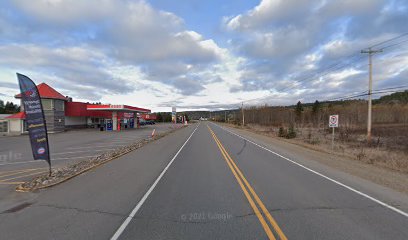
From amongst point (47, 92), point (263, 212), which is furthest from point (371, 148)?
point (47, 92)

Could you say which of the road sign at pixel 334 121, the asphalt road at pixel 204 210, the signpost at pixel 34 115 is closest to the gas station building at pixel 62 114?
the signpost at pixel 34 115

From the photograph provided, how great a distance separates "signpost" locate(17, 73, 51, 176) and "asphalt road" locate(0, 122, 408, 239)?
6.16ft

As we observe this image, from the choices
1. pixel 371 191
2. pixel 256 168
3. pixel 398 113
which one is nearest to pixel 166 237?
pixel 371 191

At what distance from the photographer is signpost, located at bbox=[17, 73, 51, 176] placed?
9.16m

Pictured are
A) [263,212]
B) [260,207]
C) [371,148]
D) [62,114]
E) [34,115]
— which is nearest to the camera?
[263,212]

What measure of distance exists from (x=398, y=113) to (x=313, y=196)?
122027mm

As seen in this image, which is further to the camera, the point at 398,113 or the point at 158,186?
the point at 398,113

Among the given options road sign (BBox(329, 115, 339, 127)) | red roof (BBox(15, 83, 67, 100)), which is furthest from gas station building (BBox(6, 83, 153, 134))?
road sign (BBox(329, 115, 339, 127))

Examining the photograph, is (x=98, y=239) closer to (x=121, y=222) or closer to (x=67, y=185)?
(x=121, y=222)

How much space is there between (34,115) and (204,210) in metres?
7.13

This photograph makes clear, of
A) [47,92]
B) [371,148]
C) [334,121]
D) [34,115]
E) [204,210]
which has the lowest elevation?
[371,148]

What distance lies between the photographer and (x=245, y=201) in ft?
21.6

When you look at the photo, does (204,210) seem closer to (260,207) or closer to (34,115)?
(260,207)

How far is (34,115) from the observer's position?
951cm
